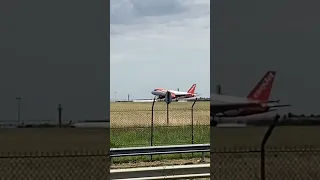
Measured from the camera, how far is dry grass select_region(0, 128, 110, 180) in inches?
237

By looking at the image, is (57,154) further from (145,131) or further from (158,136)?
(145,131)

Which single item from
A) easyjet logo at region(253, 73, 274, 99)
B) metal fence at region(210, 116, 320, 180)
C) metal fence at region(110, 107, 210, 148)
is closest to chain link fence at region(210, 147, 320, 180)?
metal fence at region(210, 116, 320, 180)

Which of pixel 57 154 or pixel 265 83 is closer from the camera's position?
pixel 57 154

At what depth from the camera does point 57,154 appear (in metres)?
7.45

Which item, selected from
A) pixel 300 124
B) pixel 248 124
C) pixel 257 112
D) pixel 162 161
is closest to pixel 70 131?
pixel 162 161

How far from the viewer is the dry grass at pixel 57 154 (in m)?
6.03

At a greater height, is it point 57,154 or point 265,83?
point 265,83

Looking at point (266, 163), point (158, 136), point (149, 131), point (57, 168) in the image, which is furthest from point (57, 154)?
point (149, 131)

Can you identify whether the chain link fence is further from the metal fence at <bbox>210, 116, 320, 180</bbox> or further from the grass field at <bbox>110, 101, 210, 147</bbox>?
the grass field at <bbox>110, 101, 210, 147</bbox>

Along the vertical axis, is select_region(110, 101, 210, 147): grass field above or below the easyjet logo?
below

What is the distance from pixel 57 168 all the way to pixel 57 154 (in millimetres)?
893

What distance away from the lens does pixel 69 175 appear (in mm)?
6301

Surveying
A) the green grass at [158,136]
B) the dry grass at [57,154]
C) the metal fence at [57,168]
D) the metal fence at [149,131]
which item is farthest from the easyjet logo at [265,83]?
the metal fence at [57,168]

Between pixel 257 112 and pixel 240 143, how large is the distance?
414cm
